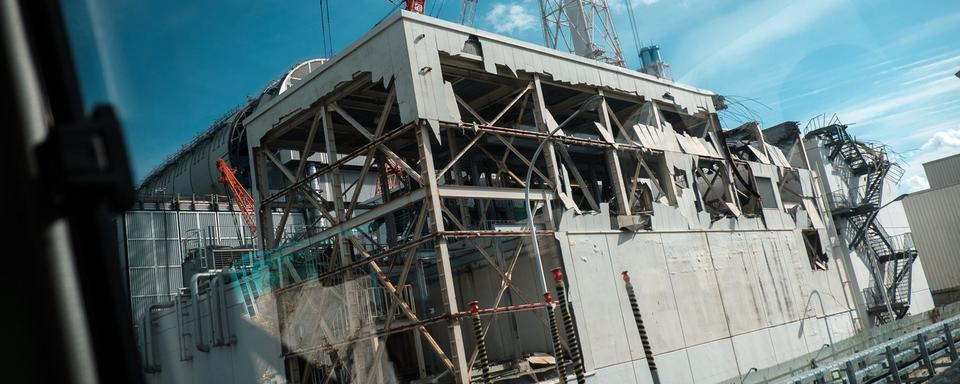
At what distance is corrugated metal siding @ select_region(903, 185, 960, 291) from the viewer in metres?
57.0

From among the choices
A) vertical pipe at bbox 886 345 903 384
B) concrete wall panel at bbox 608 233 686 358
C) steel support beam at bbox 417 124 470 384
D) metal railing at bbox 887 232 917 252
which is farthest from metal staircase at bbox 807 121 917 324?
steel support beam at bbox 417 124 470 384

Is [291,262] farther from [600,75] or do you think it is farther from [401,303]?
[600,75]

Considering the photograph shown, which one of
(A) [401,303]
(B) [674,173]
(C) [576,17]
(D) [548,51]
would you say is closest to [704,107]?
(B) [674,173]

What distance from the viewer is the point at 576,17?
48.2m

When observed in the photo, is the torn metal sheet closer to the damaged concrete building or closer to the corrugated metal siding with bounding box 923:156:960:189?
the damaged concrete building

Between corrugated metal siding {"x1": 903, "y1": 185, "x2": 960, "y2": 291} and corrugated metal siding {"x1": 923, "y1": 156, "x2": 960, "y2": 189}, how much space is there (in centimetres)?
156

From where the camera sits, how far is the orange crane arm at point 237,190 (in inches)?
1638

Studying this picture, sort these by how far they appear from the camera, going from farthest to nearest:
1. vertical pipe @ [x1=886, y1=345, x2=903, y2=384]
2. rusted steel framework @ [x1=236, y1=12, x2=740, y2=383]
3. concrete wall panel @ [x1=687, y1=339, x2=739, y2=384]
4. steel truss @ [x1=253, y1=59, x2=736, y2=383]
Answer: concrete wall panel @ [x1=687, y1=339, x2=739, y2=384] < rusted steel framework @ [x1=236, y1=12, x2=740, y2=383] < steel truss @ [x1=253, y1=59, x2=736, y2=383] < vertical pipe @ [x1=886, y1=345, x2=903, y2=384]

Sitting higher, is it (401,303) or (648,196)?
(648,196)

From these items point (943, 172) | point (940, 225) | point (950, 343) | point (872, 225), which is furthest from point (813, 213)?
point (943, 172)

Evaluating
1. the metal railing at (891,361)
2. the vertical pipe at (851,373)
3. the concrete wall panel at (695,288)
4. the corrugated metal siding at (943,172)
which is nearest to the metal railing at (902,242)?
the corrugated metal siding at (943,172)

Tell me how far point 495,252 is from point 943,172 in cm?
5130

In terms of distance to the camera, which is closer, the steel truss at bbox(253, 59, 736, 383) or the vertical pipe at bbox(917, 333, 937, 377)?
the vertical pipe at bbox(917, 333, 937, 377)

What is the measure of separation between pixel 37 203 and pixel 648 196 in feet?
97.2
